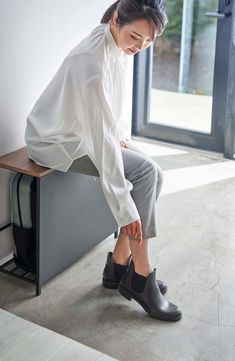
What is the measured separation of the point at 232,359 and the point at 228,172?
5.52 ft

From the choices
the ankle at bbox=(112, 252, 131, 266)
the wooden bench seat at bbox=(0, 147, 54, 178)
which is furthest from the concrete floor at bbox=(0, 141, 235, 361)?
the wooden bench seat at bbox=(0, 147, 54, 178)

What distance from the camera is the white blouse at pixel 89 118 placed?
193 cm

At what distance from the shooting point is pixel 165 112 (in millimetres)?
3875

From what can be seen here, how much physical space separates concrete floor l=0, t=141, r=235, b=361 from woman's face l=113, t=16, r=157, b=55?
92cm

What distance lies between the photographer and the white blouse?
6.32 ft

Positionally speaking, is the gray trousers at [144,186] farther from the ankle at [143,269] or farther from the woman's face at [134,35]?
the woman's face at [134,35]

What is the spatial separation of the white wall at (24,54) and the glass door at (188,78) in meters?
1.19

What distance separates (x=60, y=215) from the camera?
7.20 feet

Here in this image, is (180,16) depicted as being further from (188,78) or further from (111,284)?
(111,284)

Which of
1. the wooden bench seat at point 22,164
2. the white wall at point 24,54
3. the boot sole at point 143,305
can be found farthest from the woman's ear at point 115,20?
the boot sole at point 143,305

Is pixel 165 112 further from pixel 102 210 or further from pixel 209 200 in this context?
pixel 102 210

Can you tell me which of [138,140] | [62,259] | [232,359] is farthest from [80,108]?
[138,140]

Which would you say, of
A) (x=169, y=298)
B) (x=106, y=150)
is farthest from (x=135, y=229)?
(x=169, y=298)

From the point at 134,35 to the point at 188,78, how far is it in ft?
6.17
